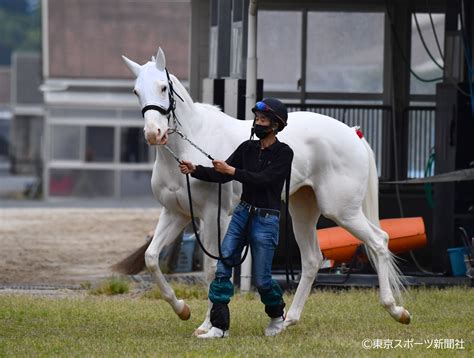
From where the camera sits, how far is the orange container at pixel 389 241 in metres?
15.0

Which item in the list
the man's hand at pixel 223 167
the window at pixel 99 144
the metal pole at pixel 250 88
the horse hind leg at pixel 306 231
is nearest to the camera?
the man's hand at pixel 223 167

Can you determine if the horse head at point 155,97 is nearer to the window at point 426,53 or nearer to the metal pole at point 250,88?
the metal pole at point 250,88

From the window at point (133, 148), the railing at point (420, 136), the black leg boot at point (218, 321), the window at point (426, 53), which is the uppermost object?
the window at point (426, 53)

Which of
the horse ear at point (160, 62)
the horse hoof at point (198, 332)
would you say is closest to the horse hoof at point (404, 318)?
the horse hoof at point (198, 332)

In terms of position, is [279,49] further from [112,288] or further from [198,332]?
[198,332]

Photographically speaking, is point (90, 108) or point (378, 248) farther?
point (90, 108)

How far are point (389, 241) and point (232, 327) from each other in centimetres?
445

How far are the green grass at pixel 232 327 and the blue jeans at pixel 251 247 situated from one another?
383 millimetres

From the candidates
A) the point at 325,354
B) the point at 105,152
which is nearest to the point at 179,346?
the point at 325,354

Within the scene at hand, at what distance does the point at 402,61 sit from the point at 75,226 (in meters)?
10.3

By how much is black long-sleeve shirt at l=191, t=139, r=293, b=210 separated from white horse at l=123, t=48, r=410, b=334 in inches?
18.6

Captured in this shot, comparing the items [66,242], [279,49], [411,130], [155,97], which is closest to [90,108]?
[66,242]

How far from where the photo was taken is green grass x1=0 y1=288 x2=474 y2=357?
950cm

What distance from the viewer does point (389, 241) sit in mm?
15109
